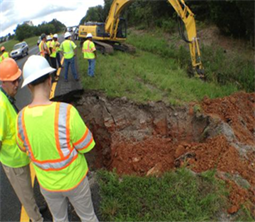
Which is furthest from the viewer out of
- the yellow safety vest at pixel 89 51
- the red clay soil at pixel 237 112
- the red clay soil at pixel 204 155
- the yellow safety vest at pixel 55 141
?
the yellow safety vest at pixel 89 51

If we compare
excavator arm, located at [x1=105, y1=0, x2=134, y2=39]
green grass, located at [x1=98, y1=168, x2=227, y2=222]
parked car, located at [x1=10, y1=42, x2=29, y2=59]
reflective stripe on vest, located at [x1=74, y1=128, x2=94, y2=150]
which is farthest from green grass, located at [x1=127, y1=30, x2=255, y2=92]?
parked car, located at [x1=10, y1=42, x2=29, y2=59]

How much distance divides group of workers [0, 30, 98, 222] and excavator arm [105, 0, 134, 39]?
36.6ft

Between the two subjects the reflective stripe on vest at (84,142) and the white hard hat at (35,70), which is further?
the reflective stripe on vest at (84,142)

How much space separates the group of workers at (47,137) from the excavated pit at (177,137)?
5.97ft

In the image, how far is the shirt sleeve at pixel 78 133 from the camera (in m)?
2.19

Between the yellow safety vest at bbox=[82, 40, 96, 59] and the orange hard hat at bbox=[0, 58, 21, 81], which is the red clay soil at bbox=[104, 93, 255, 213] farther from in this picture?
the yellow safety vest at bbox=[82, 40, 96, 59]

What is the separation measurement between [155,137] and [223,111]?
6.56 ft

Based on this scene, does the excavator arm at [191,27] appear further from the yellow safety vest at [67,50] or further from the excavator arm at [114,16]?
the yellow safety vest at [67,50]

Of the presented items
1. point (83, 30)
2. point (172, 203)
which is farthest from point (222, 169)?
point (83, 30)

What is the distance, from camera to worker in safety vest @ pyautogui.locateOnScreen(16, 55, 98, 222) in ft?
6.95

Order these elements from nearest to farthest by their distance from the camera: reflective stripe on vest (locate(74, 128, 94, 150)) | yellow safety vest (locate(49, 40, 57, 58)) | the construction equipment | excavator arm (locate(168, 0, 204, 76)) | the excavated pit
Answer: reflective stripe on vest (locate(74, 128, 94, 150))
the excavated pit
excavator arm (locate(168, 0, 204, 76))
yellow safety vest (locate(49, 40, 57, 58))
the construction equipment

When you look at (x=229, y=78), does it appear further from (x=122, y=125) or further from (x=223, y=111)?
(x=122, y=125)

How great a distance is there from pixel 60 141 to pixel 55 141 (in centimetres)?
5

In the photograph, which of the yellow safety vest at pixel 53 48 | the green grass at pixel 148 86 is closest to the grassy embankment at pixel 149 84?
the green grass at pixel 148 86
